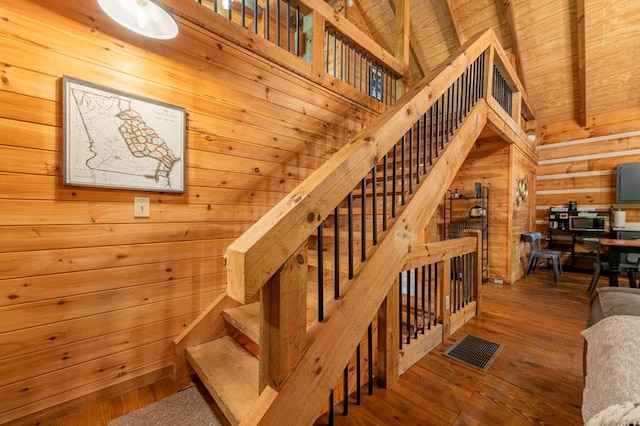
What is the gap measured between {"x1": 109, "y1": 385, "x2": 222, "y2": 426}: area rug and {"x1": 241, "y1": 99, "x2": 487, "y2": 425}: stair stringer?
77 cm

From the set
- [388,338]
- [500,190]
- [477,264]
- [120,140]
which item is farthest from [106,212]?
[500,190]

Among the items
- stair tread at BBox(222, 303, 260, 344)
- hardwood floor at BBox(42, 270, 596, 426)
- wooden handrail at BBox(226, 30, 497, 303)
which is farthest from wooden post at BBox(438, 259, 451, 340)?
stair tread at BBox(222, 303, 260, 344)

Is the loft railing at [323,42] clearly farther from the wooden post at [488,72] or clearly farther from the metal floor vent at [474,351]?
the metal floor vent at [474,351]

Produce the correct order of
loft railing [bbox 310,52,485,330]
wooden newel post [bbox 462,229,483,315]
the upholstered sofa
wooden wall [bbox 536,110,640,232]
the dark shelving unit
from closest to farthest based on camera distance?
the upholstered sofa < loft railing [bbox 310,52,485,330] < wooden newel post [bbox 462,229,483,315] < the dark shelving unit < wooden wall [bbox 536,110,640,232]

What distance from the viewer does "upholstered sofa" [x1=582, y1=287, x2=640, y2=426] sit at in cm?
71

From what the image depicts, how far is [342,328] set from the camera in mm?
1130

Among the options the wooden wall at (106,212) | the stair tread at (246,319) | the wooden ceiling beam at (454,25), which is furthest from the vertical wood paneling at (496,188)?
the stair tread at (246,319)

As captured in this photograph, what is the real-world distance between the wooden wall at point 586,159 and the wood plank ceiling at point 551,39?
24 centimetres

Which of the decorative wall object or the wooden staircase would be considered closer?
the wooden staircase

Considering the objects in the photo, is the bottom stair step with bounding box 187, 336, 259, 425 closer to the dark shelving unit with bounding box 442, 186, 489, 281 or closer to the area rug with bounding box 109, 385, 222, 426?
the area rug with bounding box 109, 385, 222, 426

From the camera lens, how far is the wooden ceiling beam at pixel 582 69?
3.78m

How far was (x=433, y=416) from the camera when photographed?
1.47 m

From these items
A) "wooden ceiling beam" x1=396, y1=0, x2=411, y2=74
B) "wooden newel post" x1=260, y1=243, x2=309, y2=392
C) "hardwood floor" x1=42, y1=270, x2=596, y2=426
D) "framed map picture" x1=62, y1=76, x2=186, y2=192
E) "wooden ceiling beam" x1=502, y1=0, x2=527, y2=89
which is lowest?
"hardwood floor" x1=42, y1=270, x2=596, y2=426

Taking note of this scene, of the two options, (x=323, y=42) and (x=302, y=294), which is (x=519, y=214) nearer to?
(x=323, y=42)
